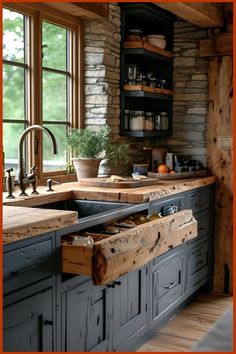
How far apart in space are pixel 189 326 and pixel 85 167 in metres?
1.38

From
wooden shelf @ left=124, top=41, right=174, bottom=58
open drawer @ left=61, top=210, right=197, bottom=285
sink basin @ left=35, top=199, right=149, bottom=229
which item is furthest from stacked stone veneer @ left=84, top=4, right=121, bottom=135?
open drawer @ left=61, top=210, right=197, bottom=285

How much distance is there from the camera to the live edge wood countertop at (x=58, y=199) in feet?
7.60

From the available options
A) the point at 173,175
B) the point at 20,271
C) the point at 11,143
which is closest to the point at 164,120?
the point at 173,175

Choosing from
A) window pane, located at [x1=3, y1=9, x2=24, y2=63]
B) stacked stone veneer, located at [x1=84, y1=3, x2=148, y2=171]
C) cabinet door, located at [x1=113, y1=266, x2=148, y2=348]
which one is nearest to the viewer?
cabinet door, located at [x1=113, y1=266, x2=148, y2=348]

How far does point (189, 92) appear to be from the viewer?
4.88 metres

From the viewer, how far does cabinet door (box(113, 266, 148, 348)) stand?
311cm

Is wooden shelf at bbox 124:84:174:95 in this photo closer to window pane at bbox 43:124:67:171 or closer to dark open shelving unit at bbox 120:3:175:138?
dark open shelving unit at bbox 120:3:175:138

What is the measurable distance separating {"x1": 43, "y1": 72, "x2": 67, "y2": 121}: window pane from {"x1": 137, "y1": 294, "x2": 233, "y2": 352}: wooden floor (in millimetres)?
1722

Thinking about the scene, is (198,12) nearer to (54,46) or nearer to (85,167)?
(54,46)

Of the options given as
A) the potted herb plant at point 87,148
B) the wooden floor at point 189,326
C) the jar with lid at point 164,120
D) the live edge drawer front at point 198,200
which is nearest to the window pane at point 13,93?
the potted herb plant at point 87,148

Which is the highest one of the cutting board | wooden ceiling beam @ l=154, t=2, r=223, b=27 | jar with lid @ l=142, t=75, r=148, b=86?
wooden ceiling beam @ l=154, t=2, r=223, b=27

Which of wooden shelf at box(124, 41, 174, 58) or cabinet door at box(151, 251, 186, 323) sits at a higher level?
wooden shelf at box(124, 41, 174, 58)

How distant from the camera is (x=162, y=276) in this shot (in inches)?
147

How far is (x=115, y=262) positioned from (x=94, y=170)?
1.65m
